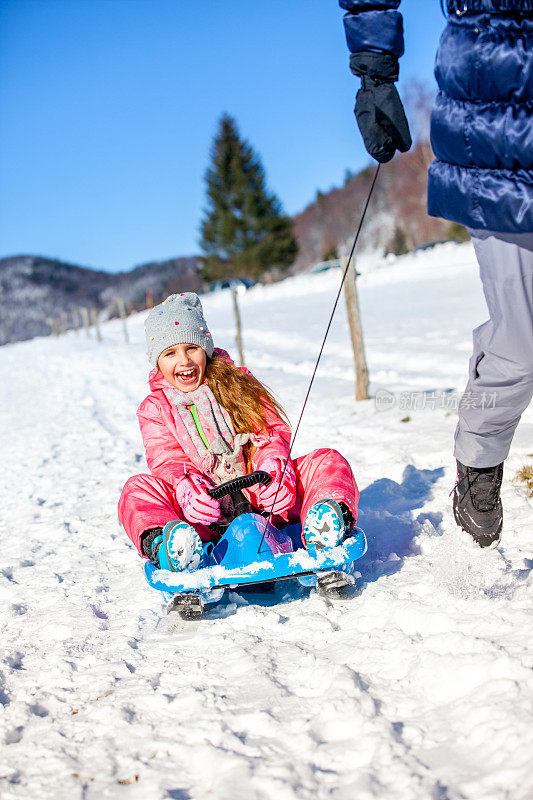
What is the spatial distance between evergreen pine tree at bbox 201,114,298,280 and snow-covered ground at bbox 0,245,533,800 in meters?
36.5

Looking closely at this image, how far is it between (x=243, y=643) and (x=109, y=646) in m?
0.43

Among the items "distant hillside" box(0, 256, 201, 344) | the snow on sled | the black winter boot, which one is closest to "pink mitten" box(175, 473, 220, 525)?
the snow on sled

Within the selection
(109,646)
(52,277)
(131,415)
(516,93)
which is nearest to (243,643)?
(109,646)

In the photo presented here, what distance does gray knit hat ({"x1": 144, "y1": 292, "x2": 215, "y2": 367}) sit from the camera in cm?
274

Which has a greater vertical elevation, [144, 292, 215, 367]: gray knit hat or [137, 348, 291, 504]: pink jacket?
[144, 292, 215, 367]: gray knit hat

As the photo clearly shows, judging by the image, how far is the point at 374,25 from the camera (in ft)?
6.50

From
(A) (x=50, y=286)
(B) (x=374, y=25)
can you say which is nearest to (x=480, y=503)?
(B) (x=374, y=25)

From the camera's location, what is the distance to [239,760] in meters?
1.44

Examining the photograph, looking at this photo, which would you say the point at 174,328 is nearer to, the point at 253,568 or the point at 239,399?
the point at 239,399

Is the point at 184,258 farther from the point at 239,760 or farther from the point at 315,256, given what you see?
the point at 239,760

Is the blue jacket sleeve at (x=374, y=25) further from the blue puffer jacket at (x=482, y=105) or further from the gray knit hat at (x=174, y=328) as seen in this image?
the gray knit hat at (x=174, y=328)

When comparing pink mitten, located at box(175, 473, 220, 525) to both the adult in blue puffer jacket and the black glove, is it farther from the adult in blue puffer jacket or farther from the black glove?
the black glove

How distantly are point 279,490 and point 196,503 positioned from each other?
31cm

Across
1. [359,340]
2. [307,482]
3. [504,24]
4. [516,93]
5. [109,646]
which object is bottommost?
[109,646]
